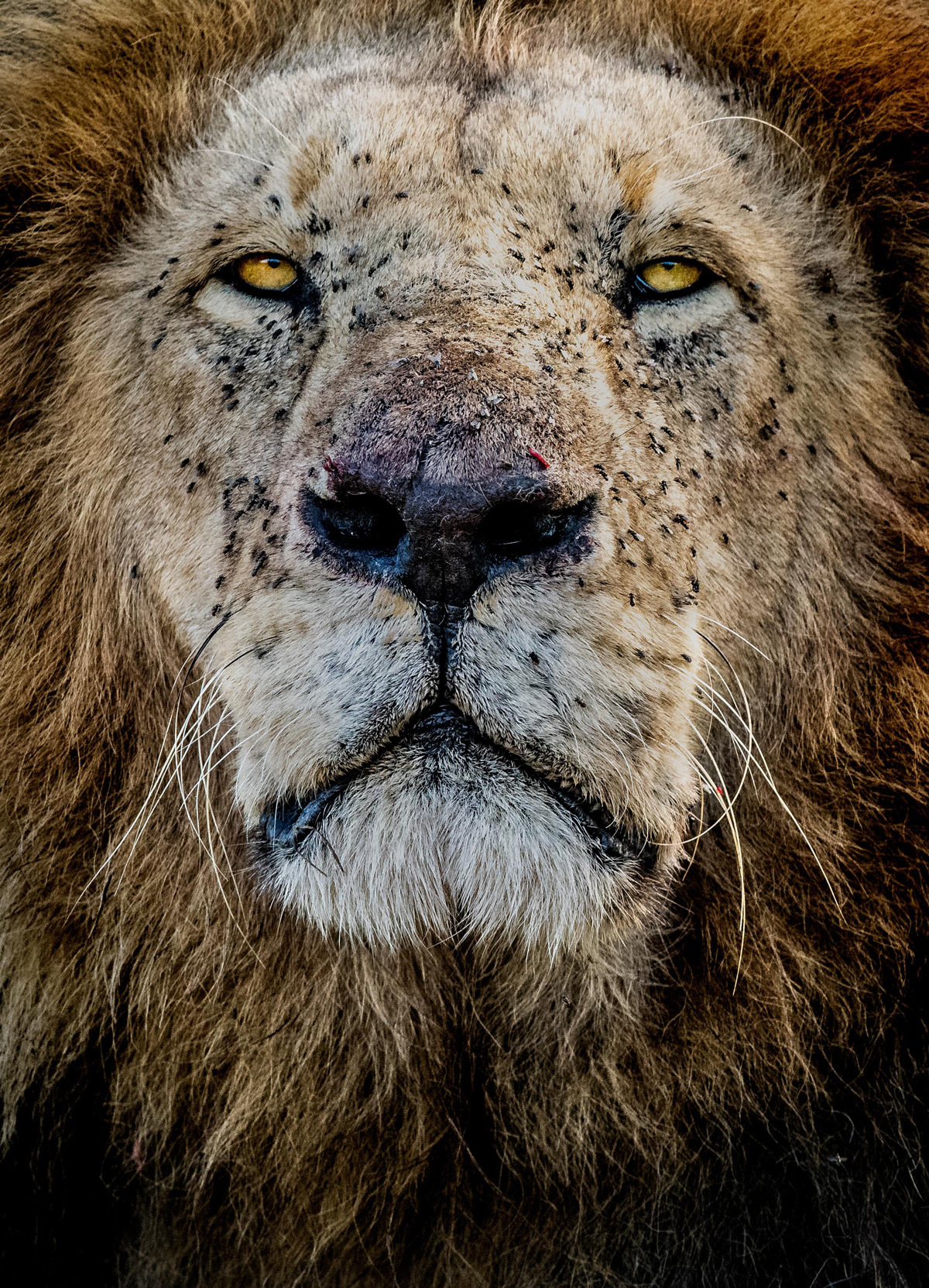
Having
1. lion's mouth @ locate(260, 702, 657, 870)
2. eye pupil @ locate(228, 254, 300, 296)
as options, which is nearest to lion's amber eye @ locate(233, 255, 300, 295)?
eye pupil @ locate(228, 254, 300, 296)

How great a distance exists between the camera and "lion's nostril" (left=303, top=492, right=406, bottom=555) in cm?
189

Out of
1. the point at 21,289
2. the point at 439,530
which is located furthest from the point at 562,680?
the point at 21,289

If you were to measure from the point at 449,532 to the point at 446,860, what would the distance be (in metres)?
0.51

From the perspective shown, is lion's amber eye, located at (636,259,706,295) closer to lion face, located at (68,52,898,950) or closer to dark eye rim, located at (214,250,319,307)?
lion face, located at (68,52,898,950)

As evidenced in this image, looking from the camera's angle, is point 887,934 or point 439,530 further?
point 887,934

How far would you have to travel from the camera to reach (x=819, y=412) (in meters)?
2.50

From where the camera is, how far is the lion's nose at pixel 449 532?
1.81 meters

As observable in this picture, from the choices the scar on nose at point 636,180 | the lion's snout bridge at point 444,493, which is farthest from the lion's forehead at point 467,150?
the lion's snout bridge at point 444,493

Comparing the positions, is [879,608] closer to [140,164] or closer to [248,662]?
[248,662]

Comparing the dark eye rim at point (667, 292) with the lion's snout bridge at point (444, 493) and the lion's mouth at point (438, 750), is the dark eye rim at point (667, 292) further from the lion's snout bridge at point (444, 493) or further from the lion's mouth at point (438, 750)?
the lion's mouth at point (438, 750)

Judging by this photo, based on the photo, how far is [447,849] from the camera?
1992 millimetres

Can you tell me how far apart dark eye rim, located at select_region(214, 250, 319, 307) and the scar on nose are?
57cm

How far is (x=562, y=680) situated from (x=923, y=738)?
2.97 feet

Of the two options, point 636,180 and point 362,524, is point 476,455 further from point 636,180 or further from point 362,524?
point 636,180
